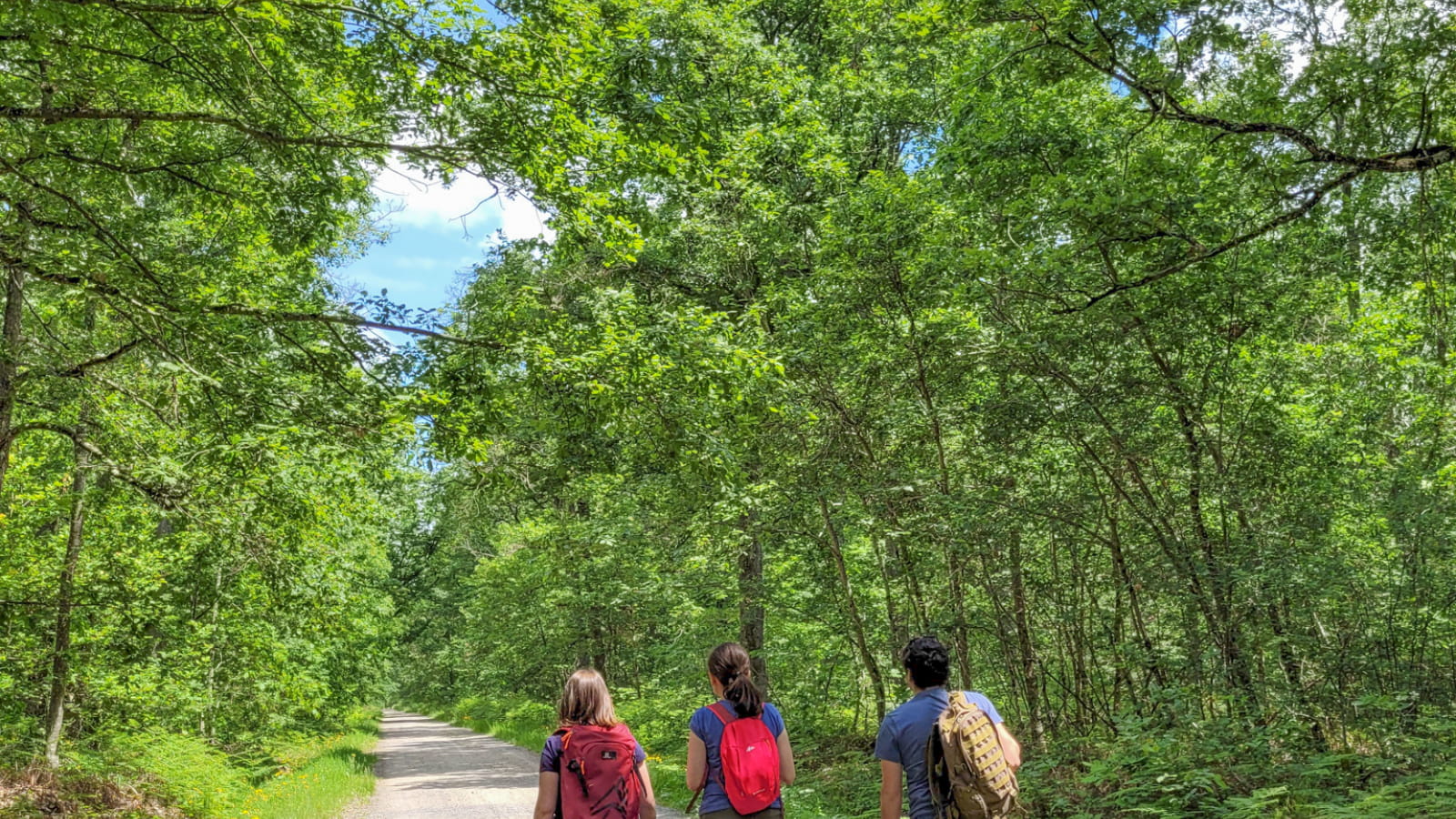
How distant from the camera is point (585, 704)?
4238 millimetres

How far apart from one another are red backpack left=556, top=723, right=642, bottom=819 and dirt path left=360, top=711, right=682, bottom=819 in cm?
764

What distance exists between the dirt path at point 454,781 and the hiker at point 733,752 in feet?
25.0

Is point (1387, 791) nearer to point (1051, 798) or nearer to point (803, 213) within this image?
point (1051, 798)

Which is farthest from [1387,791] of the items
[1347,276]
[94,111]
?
[94,111]

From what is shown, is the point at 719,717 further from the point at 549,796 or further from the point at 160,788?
the point at 160,788

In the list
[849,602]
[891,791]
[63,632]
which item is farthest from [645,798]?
[63,632]

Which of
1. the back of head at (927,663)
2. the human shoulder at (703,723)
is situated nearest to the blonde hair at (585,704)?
the human shoulder at (703,723)

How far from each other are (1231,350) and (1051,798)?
14.9 feet

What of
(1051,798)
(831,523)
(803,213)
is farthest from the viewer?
(803,213)

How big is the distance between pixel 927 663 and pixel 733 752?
0.99m

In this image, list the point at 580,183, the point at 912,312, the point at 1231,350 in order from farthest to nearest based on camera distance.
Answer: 1. the point at 912,312
2. the point at 1231,350
3. the point at 580,183

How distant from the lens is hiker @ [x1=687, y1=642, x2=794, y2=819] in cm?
418

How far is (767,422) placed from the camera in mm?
11680

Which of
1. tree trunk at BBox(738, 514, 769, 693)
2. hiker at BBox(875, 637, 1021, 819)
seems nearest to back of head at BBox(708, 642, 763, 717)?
hiker at BBox(875, 637, 1021, 819)
